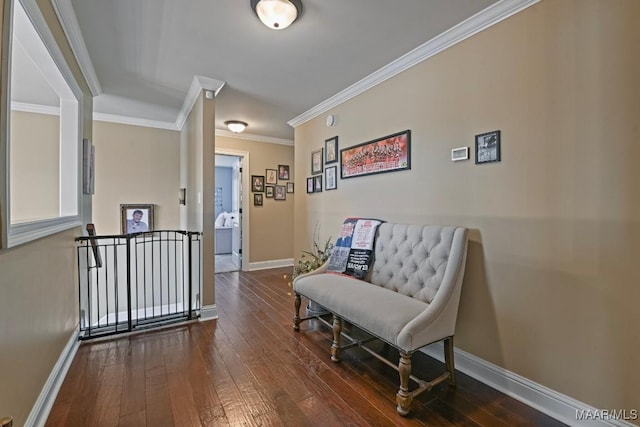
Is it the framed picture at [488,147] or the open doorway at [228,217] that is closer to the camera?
the framed picture at [488,147]

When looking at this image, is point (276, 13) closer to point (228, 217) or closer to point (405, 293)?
point (405, 293)

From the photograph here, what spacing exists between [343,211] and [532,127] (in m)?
1.99

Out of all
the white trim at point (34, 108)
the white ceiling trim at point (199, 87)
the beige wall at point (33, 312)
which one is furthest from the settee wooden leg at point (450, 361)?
the white trim at point (34, 108)

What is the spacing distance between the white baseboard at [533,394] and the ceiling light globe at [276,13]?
256 centimetres

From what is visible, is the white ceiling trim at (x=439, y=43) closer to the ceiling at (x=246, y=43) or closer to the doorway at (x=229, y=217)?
the ceiling at (x=246, y=43)

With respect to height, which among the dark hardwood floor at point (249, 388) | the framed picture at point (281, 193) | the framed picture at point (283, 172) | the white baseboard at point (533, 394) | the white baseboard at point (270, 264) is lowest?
the dark hardwood floor at point (249, 388)

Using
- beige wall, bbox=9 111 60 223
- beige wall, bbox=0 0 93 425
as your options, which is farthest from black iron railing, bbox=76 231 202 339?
beige wall, bbox=9 111 60 223

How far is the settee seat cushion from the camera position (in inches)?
68.2

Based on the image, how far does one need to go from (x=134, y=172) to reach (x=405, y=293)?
4.16m

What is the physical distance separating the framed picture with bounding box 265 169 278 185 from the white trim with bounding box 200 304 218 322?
2816 mm

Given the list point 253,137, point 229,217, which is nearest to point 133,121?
point 253,137

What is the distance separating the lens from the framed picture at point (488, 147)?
6.17 feet

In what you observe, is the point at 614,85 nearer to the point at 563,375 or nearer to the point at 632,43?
the point at 632,43

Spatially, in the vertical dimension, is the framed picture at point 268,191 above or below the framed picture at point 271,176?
below
